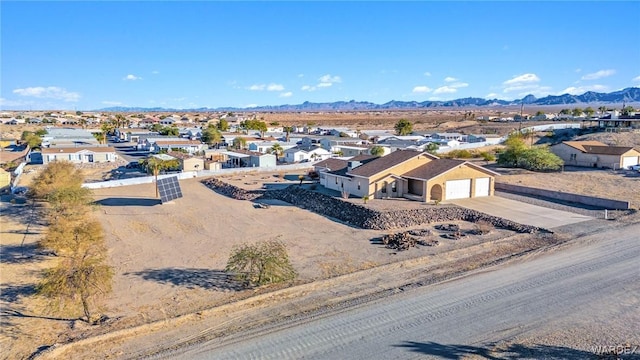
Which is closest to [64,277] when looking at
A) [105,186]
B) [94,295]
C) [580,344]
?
[94,295]

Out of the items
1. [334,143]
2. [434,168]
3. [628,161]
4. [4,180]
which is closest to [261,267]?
[434,168]

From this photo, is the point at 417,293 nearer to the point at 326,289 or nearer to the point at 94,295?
the point at 326,289

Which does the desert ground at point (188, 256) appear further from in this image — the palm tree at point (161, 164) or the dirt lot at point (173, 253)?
the palm tree at point (161, 164)

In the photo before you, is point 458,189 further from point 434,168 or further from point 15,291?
point 15,291

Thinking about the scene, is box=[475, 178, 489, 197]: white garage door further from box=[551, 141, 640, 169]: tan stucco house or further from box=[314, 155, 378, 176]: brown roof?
box=[551, 141, 640, 169]: tan stucco house

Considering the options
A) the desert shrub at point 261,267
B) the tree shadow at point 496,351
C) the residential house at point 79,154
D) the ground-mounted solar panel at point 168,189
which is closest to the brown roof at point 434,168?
the ground-mounted solar panel at point 168,189

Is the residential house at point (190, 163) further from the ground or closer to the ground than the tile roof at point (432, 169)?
closer to the ground

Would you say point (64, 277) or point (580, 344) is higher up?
point (64, 277)
